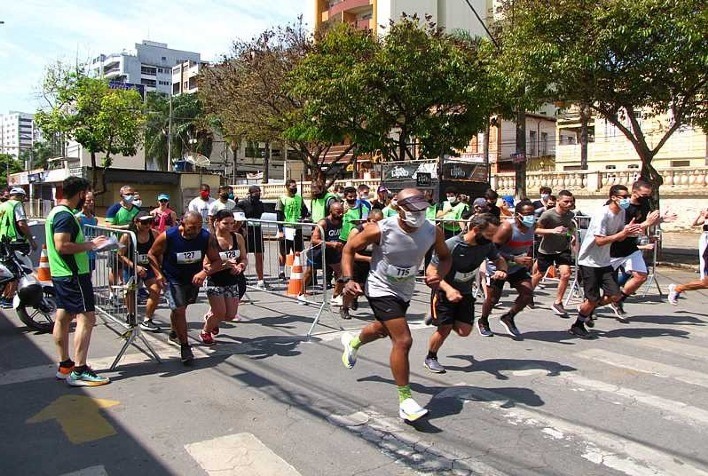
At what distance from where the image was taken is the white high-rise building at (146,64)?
113 m

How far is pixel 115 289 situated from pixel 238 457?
3833 mm

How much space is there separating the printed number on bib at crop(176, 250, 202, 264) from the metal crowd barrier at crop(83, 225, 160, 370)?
0.50m

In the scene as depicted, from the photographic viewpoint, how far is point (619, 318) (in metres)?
8.63

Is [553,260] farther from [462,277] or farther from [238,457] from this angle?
[238,457]

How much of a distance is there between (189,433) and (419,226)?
2.28 m

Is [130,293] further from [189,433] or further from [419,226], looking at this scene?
[419,226]

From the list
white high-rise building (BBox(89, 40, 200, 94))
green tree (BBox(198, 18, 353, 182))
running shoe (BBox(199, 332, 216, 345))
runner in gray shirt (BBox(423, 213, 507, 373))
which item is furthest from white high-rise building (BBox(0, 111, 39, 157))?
runner in gray shirt (BBox(423, 213, 507, 373))

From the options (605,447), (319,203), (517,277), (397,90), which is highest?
(397,90)

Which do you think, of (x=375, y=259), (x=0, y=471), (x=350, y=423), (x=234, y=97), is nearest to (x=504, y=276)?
(x=375, y=259)

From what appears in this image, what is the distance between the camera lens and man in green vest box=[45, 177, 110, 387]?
5441 millimetres

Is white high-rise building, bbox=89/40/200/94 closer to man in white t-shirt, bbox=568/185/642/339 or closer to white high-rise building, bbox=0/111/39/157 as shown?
white high-rise building, bbox=0/111/39/157

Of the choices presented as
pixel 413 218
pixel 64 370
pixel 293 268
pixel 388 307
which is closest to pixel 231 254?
pixel 293 268

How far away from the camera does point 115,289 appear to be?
7219mm

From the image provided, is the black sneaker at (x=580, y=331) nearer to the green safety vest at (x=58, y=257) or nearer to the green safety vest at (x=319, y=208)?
the green safety vest at (x=319, y=208)
